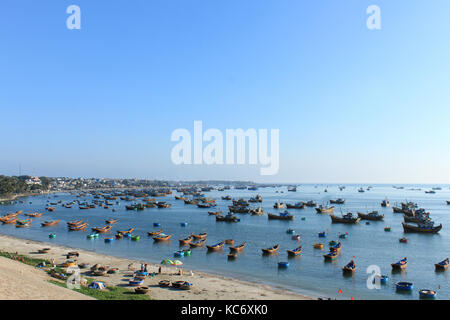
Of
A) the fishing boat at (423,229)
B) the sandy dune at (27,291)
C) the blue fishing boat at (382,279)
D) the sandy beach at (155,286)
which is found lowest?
the fishing boat at (423,229)

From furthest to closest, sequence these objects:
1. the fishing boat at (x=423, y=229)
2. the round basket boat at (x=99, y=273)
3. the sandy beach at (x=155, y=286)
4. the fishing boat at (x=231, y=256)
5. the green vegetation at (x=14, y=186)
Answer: the green vegetation at (x=14, y=186)
the fishing boat at (x=423, y=229)
the fishing boat at (x=231, y=256)
the round basket boat at (x=99, y=273)
the sandy beach at (x=155, y=286)

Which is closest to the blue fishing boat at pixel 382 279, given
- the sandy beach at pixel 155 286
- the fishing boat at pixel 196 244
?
the sandy beach at pixel 155 286

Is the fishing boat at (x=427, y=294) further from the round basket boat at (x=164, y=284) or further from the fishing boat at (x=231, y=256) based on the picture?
the round basket boat at (x=164, y=284)

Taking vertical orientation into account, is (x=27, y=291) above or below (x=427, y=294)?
above

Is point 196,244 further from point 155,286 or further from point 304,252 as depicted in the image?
point 155,286

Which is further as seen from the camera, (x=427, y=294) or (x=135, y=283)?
(x=427, y=294)

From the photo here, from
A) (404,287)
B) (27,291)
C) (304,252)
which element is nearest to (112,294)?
(27,291)

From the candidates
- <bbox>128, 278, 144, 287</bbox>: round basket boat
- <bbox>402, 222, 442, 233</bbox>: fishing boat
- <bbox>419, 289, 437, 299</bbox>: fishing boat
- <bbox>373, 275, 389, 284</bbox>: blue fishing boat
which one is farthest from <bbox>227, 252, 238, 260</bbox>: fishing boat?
<bbox>402, 222, 442, 233</bbox>: fishing boat

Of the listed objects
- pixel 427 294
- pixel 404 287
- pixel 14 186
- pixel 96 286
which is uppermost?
pixel 14 186

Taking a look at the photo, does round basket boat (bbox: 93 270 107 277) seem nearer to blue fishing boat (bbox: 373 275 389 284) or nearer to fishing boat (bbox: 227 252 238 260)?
fishing boat (bbox: 227 252 238 260)

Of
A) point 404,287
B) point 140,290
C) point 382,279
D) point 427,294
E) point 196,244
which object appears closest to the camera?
point 140,290

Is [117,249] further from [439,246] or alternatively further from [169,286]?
[439,246]
